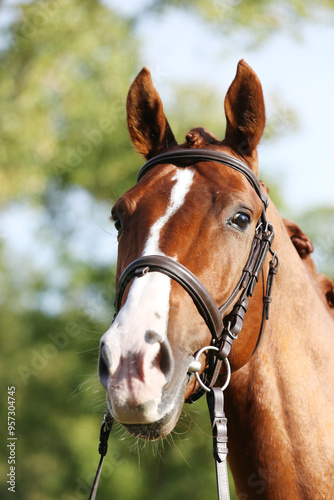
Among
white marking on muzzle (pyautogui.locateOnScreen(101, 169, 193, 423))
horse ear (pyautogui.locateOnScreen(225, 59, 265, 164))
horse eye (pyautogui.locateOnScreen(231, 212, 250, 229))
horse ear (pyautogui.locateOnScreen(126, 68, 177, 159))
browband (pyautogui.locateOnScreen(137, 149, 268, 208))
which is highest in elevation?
horse ear (pyautogui.locateOnScreen(126, 68, 177, 159))

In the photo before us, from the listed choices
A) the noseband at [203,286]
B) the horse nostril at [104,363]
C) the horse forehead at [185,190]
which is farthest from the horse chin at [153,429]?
the horse forehead at [185,190]

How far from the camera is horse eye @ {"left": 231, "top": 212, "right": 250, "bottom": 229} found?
2.82m

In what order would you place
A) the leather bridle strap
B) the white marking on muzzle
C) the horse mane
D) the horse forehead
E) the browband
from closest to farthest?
1. the white marking on muzzle
2. the leather bridle strap
3. the horse forehead
4. the browband
5. the horse mane

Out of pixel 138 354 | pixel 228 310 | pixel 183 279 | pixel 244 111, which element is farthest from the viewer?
pixel 244 111

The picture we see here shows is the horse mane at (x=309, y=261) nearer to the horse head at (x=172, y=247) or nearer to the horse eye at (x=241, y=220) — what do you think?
the horse head at (x=172, y=247)

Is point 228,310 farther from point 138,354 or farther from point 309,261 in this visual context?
point 309,261

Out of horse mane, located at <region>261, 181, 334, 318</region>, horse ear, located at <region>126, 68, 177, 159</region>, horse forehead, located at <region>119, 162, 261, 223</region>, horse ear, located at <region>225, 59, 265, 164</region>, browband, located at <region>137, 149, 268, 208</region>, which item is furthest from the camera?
horse mane, located at <region>261, 181, 334, 318</region>

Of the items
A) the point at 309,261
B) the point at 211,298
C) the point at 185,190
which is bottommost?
the point at 211,298

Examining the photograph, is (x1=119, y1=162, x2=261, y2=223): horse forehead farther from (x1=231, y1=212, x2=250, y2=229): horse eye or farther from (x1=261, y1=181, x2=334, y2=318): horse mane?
(x1=261, y1=181, x2=334, y2=318): horse mane

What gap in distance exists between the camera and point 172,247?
8.60ft

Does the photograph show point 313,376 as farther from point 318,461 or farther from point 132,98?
point 132,98

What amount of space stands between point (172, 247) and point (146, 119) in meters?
1.24

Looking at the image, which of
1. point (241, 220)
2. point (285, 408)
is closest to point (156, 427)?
point (285, 408)

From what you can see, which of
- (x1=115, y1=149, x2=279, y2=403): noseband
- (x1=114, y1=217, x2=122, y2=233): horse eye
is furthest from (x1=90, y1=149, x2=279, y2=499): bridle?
(x1=114, y1=217, x2=122, y2=233): horse eye
